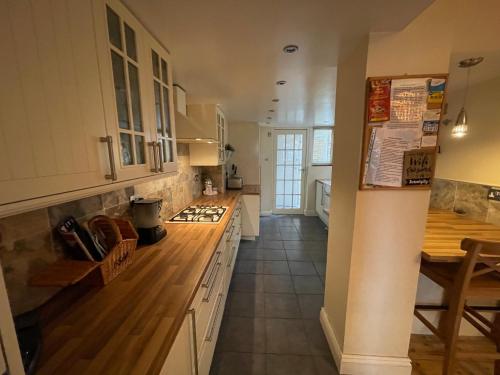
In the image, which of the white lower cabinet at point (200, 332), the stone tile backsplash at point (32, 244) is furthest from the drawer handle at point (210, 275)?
the stone tile backsplash at point (32, 244)

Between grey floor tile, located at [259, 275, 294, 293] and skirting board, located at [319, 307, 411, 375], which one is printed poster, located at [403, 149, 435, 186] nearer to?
skirting board, located at [319, 307, 411, 375]

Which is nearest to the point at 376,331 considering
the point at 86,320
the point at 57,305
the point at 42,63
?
the point at 86,320

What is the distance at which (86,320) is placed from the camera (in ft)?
2.68

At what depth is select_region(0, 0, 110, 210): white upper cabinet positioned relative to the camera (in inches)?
19.6

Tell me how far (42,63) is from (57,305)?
949mm

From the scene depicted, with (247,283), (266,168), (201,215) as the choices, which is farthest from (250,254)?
(266,168)

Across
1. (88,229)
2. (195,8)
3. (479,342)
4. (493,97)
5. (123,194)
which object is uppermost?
(195,8)

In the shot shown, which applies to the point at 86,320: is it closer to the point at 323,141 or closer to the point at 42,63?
the point at 42,63

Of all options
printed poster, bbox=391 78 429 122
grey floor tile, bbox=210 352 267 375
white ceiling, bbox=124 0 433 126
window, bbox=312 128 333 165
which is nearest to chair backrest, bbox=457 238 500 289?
printed poster, bbox=391 78 429 122

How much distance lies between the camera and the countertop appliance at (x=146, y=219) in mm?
1456

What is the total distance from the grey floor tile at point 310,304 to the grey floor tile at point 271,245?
3.83 ft

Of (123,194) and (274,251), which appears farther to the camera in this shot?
(274,251)

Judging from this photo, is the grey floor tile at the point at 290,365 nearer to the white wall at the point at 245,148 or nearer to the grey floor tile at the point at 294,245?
the grey floor tile at the point at 294,245

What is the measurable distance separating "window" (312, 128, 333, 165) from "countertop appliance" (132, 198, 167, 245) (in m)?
4.19
